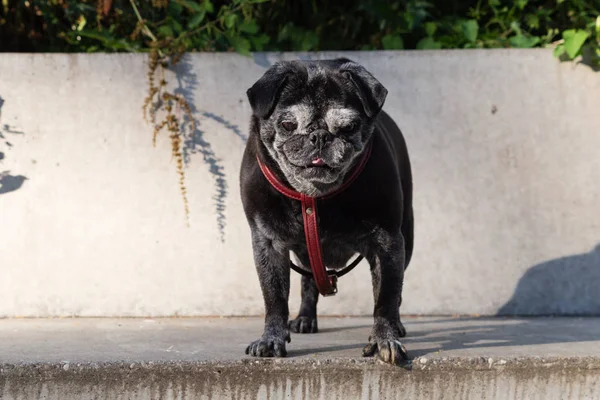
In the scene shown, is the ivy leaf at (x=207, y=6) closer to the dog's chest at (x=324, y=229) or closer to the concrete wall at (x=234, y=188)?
the concrete wall at (x=234, y=188)

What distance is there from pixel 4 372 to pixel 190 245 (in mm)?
1723

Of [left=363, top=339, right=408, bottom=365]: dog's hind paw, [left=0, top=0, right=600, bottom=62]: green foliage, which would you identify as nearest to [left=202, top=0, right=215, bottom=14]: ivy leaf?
[left=0, top=0, right=600, bottom=62]: green foliage

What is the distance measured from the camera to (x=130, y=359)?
11.1ft

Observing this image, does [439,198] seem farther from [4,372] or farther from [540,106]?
[4,372]

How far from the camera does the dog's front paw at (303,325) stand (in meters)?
4.19

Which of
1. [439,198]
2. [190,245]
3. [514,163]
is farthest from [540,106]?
[190,245]

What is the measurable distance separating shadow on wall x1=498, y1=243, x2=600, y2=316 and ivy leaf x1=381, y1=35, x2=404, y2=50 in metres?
1.48

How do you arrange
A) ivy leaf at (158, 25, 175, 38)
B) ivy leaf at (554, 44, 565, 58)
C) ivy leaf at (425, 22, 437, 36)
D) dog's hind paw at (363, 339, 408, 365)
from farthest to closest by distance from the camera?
ivy leaf at (425, 22, 437, 36), ivy leaf at (158, 25, 175, 38), ivy leaf at (554, 44, 565, 58), dog's hind paw at (363, 339, 408, 365)

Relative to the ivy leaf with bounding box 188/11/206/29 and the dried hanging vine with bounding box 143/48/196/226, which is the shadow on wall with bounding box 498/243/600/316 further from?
the ivy leaf with bounding box 188/11/206/29

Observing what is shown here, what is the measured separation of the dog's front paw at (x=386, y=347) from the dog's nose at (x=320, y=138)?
0.74m

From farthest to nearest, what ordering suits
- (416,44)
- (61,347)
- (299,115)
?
(416,44) < (61,347) < (299,115)

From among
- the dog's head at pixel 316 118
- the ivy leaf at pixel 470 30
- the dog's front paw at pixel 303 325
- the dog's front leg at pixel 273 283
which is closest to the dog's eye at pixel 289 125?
the dog's head at pixel 316 118

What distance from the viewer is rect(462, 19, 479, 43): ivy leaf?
5.30 meters

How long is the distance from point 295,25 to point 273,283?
104 inches
